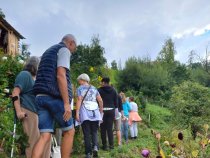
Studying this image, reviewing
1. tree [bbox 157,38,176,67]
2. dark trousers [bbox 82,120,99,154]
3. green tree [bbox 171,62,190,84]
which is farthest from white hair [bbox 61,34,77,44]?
tree [bbox 157,38,176,67]

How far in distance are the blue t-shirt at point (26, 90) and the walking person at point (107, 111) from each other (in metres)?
2.93

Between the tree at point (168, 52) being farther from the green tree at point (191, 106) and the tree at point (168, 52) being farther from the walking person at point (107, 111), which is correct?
the walking person at point (107, 111)

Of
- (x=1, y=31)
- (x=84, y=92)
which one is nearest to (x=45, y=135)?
(x=84, y=92)

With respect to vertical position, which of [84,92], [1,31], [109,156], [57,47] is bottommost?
[109,156]

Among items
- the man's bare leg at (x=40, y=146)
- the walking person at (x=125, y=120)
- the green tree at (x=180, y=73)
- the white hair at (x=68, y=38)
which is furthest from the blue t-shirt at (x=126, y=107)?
the green tree at (x=180, y=73)

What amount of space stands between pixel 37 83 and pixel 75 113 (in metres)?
2.72

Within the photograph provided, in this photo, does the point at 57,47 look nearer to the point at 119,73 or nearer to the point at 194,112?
the point at 194,112

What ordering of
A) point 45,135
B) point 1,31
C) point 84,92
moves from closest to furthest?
point 45,135 → point 84,92 → point 1,31

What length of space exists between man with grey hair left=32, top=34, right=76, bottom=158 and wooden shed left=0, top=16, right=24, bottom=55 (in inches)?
1019

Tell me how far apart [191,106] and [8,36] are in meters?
23.5

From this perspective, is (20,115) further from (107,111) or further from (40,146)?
(107,111)

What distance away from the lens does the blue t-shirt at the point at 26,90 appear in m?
4.92

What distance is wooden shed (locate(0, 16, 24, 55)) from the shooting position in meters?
32.1

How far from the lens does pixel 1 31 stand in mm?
32031
